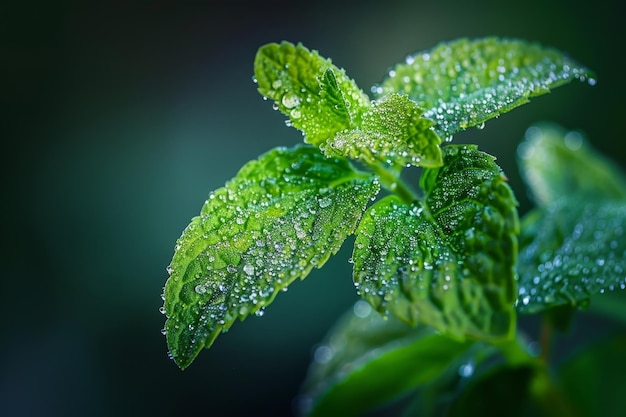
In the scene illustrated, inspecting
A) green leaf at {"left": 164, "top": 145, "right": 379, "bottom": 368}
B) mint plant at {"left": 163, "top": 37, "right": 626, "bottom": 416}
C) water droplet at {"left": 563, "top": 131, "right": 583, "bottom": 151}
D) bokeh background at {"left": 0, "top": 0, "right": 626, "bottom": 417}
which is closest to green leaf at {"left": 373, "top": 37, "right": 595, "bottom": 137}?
mint plant at {"left": 163, "top": 37, "right": 626, "bottom": 416}

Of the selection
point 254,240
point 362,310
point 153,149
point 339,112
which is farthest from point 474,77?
point 153,149

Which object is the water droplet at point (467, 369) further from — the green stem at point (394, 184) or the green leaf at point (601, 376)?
the green stem at point (394, 184)

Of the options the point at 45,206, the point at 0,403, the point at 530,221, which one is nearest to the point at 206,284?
the point at 530,221

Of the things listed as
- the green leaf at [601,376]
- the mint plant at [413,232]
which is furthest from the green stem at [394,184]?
the green leaf at [601,376]

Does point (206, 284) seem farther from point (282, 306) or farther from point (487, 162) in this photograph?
point (282, 306)

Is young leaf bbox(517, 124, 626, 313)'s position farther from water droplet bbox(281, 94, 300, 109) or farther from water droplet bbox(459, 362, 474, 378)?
water droplet bbox(281, 94, 300, 109)
